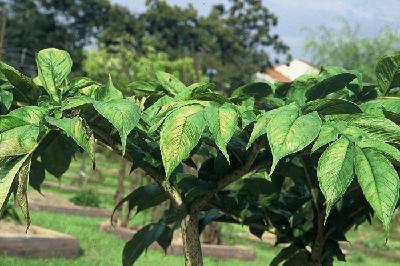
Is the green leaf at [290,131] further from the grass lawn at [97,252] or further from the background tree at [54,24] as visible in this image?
the background tree at [54,24]

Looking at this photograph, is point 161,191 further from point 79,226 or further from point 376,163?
point 79,226

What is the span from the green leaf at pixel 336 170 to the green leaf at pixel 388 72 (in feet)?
1.95

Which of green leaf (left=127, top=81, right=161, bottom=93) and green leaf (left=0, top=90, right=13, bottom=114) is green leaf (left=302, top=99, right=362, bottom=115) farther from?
green leaf (left=0, top=90, right=13, bottom=114)

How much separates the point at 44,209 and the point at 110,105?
1601 centimetres

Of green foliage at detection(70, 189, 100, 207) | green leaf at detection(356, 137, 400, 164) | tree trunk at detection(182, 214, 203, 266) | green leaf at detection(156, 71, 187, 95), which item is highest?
green leaf at detection(356, 137, 400, 164)

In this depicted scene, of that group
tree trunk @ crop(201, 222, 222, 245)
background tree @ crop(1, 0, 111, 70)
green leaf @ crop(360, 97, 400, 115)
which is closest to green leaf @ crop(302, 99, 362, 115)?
green leaf @ crop(360, 97, 400, 115)

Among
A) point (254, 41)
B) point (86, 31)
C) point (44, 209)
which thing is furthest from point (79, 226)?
point (86, 31)

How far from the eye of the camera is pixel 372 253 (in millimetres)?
16922

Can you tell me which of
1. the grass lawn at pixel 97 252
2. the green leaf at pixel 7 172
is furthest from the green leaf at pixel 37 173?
the grass lawn at pixel 97 252

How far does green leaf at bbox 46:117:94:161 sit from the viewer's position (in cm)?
188

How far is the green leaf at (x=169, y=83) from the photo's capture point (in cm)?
256

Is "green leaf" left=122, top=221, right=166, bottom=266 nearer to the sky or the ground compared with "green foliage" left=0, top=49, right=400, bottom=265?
nearer to the ground

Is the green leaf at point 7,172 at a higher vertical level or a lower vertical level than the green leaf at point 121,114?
lower

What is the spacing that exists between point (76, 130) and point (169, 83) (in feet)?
2.39
